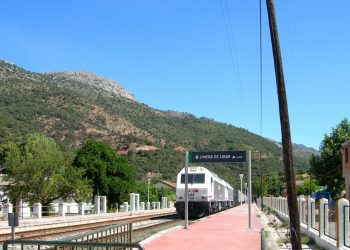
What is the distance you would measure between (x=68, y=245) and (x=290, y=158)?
5.82 meters

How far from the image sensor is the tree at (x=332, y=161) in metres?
50.4

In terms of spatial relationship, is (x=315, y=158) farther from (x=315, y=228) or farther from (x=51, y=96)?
(x=51, y=96)

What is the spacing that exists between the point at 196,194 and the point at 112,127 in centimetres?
8061

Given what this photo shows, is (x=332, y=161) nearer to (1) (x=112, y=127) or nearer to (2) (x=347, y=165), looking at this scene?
(2) (x=347, y=165)

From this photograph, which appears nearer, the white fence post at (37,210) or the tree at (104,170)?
the white fence post at (37,210)

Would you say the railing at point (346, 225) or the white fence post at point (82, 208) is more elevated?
the railing at point (346, 225)

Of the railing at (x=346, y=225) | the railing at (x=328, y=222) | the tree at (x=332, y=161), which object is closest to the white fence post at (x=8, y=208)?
the railing at (x=328, y=222)

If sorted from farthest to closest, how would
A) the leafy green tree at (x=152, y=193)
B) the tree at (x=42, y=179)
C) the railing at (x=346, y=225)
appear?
the leafy green tree at (x=152, y=193) < the tree at (x=42, y=179) < the railing at (x=346, y=225)

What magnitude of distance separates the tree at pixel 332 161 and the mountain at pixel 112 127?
48651 millimetres

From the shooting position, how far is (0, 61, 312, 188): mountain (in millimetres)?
96438

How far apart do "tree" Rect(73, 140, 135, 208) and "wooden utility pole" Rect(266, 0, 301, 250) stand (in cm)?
3960

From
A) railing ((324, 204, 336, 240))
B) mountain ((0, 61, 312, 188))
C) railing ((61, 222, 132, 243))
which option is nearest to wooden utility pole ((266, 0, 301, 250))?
railing ((61, 222, 132, 243))

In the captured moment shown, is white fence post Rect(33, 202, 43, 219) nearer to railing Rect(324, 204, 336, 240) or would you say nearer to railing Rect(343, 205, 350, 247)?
railing Rect(324, 204, 336, 240)

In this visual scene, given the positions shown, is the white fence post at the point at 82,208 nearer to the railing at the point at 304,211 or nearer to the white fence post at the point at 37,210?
the white fence post at the point at 37,210
